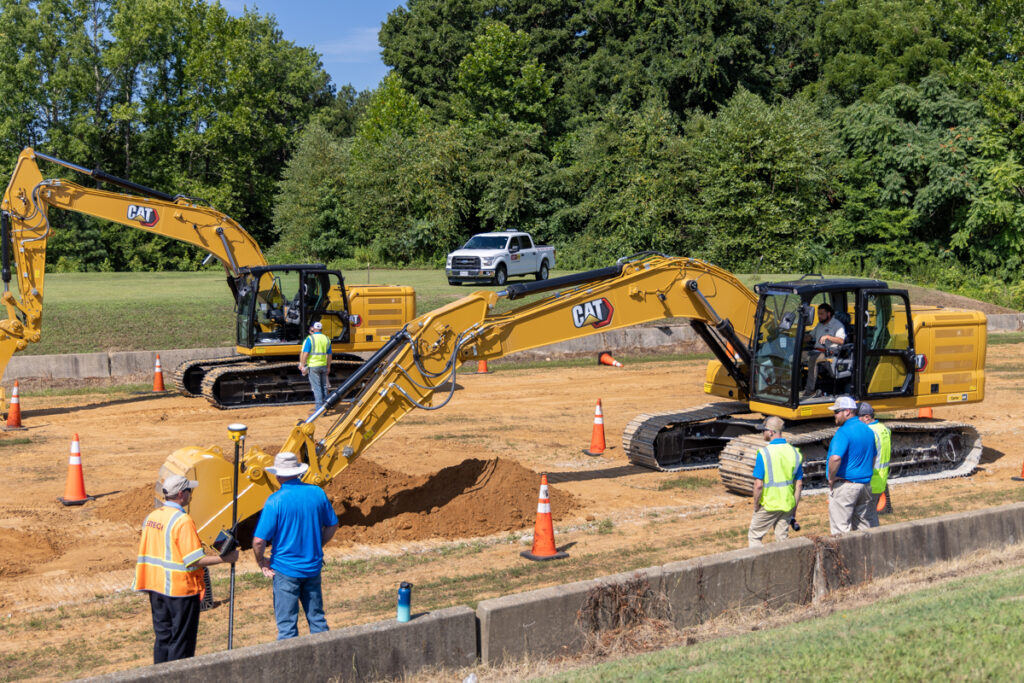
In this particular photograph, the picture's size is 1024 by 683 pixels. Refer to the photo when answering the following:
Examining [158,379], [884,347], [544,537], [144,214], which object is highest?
[144,214]

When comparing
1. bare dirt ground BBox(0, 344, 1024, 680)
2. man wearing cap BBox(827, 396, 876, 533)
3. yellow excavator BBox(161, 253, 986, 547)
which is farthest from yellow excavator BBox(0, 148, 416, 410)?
man wearing cap BBox(827, 396, 876, 533)

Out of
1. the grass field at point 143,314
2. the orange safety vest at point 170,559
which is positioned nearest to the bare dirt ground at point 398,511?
the orange safety vest at point 170,559

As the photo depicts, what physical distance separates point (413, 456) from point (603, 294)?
481 centimetres

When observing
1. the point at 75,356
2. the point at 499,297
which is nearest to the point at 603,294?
the point at 499,297

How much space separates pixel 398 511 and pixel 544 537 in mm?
2279

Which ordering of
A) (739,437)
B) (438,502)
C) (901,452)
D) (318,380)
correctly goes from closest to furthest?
(438,502), (739,437), (901,452), (318,380)

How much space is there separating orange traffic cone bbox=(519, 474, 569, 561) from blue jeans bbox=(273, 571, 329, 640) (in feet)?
11.9

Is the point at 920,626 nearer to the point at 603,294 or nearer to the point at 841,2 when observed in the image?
the point at 603,294

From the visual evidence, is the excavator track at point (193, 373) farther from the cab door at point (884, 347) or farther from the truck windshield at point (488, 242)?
the truck windshield at point (488, 242)

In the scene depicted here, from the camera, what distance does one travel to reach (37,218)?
18.9m

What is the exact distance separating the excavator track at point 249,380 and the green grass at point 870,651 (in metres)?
14.4

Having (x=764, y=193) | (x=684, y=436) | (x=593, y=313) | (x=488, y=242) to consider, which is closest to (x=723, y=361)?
(x=684, y=436)

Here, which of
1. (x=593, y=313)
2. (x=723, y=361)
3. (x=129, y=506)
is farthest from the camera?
(x=723, y=361)

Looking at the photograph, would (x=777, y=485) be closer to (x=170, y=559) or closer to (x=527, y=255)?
(x=170, y=559)
